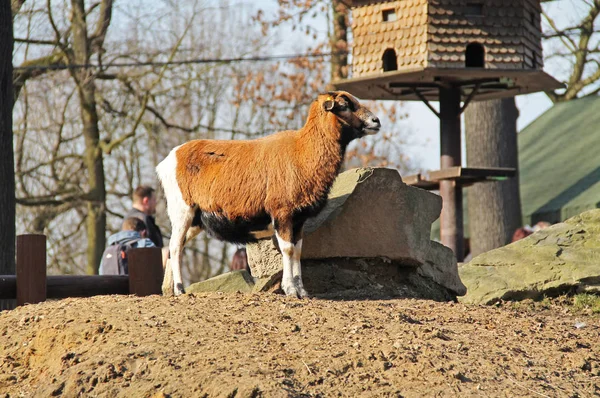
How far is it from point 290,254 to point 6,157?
401 cm

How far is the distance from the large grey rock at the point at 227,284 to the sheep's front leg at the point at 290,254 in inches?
54.7

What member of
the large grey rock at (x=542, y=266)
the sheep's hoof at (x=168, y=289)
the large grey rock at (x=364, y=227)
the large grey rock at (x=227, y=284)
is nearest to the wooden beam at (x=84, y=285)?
the sheep's hoof at (x=168, y=289)

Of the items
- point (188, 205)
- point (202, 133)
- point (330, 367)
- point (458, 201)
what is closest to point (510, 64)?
point (458, 201)

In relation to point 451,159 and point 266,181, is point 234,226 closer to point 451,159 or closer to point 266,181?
point 266,181

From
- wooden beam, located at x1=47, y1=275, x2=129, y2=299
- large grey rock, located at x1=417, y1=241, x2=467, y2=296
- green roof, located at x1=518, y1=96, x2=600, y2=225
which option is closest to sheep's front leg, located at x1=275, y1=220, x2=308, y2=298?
wooden beam, located at x1=47, y1=275, x2=129, y2=299

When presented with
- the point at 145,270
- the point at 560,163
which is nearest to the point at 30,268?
the point at 145,270

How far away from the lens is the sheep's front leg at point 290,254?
774 cm

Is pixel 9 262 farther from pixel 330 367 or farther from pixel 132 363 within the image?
pixel 330 367

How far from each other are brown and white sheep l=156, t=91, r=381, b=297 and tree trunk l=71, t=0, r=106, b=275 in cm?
1178

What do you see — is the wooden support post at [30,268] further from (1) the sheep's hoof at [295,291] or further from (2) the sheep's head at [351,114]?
(2) the sheep's head at [351,114]

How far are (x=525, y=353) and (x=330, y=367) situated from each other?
1.57m

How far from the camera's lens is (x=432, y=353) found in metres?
6.12

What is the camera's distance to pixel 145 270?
8281mm

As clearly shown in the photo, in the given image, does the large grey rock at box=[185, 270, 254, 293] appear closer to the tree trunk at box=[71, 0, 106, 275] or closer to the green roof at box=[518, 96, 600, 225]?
the green roof at box=[518, 96, 600, 225]
